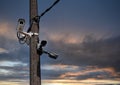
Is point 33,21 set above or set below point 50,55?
above

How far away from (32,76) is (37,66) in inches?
12.8

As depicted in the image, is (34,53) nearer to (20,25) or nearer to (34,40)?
(34,40)

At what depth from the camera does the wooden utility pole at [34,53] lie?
40.0 ft

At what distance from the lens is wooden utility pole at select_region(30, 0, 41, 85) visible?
12195 mm

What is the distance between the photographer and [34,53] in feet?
40.5

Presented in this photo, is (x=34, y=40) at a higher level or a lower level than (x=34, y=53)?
higher

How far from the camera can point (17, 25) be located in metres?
12.6

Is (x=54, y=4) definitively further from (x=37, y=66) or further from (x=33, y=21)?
(x=37, y=66)

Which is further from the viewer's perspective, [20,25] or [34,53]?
[20,25]

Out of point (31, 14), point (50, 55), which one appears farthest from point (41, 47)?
point (31, 14)

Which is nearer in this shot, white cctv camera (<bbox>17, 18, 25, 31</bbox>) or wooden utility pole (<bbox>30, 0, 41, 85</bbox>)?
wooden utility pole (<bbox>30, 0, 41, 85</bbox>)

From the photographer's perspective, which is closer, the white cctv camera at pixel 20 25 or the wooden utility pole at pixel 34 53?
the wooden utility pole at pixel 34 53

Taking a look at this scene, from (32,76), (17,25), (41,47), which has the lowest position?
(32,76)

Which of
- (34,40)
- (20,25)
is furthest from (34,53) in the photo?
(20,25)
